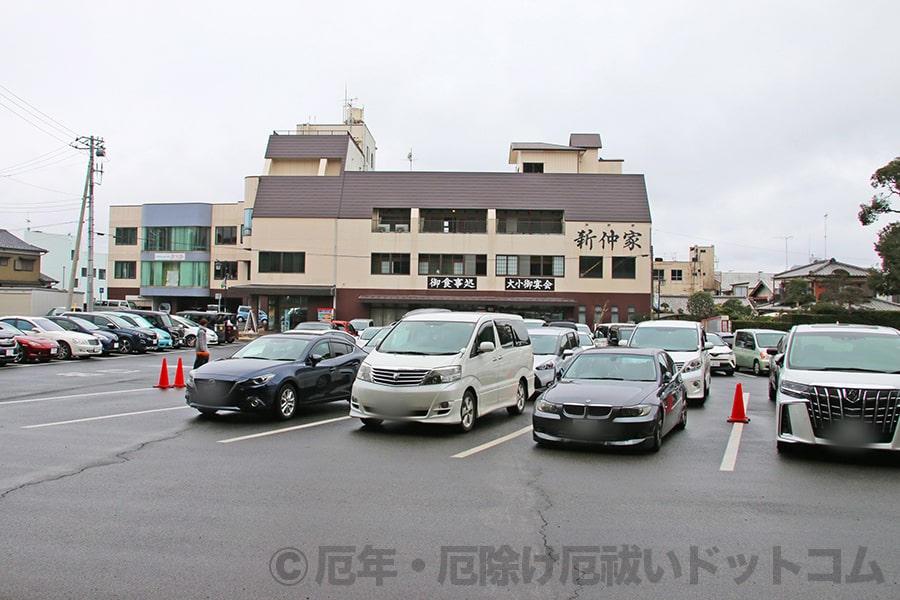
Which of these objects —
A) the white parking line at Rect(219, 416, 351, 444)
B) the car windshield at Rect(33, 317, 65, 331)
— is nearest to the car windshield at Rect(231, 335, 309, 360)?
the white parking line at Rect(219, 416, 351, 444)

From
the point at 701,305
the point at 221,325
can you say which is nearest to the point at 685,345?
the point at 221,325

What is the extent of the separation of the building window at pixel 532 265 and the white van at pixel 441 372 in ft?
151

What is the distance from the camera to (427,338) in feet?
40.6

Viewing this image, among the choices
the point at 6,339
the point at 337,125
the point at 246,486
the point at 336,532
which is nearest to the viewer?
the point at 336,532

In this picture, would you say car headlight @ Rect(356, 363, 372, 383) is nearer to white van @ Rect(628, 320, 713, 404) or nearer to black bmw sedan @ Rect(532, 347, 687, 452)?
black bmw sedan @ Rect(532, 347, 687, 452)

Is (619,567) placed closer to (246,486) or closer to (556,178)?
(246,486)

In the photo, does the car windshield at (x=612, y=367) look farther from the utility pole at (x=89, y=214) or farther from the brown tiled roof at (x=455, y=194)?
the brown tiled roof at (x=455, y=194)

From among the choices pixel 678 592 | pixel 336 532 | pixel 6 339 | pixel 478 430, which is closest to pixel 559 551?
pixel 678 592

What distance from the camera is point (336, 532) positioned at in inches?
245

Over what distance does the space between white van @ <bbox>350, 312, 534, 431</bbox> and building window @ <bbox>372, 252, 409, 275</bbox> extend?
153 ft

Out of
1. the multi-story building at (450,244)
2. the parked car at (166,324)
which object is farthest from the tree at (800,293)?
the parked car at (166,324)

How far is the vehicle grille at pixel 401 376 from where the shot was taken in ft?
36.6

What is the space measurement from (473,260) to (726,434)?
4841cm

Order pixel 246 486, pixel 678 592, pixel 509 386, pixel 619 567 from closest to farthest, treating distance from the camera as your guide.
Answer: pixel 678 592 < pixel 619 567 < pixel 246 486 < pixel 509 386
